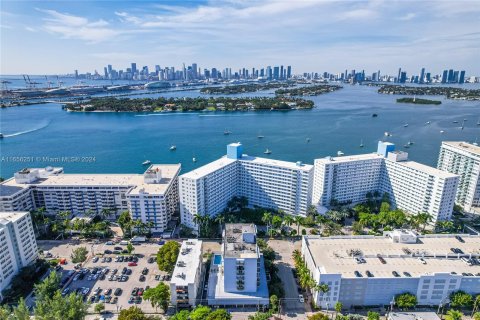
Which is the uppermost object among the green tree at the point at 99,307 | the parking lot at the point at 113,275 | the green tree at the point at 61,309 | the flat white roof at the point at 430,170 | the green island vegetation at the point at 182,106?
the flat white roof at the point at 430,170

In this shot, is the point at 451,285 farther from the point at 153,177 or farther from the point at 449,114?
the point at 449,114

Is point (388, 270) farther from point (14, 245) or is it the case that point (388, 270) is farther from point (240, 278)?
point (14, 245)

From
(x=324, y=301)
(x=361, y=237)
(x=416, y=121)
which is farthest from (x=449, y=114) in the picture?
(x=324, y=301)

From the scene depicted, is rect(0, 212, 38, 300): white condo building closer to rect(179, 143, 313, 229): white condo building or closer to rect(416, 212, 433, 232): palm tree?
rect(179, 143, 313, 229): white condo building

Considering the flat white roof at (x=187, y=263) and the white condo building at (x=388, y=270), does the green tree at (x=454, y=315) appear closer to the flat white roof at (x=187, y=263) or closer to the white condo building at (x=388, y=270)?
the white condo building at (x=388, y=270)

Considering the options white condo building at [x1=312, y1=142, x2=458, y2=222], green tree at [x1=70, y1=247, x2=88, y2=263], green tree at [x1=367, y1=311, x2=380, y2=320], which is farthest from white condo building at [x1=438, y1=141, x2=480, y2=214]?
green tree at [x1=70, y1=247, x2=88, y2=263]

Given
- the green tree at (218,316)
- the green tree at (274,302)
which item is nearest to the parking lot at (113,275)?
the green tree at (218,316)

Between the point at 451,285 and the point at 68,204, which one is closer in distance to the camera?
the point at 451,285
